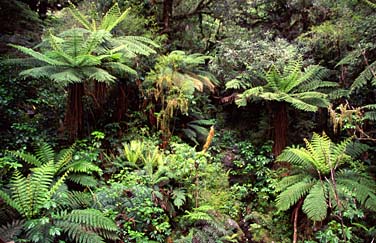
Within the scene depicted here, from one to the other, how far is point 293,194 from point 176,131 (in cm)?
246

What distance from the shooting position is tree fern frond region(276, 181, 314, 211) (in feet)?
14.6

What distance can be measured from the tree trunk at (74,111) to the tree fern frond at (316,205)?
351 cm

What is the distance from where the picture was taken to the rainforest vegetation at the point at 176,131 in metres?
3.91

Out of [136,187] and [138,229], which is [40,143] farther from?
[138,229]

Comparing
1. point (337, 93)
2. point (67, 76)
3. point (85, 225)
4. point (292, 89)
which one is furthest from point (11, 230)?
point (337, 93)

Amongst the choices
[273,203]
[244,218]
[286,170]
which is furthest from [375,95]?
[244,218]

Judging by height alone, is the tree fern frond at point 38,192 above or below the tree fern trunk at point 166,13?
below

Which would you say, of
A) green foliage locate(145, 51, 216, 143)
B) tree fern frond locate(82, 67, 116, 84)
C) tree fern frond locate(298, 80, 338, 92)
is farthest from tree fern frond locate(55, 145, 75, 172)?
tree fern frond locate(298, 80, 338, 92)

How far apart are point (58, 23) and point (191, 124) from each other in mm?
3459

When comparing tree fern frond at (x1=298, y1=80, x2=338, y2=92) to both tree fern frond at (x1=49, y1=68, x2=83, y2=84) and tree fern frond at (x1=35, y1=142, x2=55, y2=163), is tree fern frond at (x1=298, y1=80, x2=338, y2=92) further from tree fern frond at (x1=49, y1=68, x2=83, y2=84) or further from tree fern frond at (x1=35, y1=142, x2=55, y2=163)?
tree fern frond at (x1=35, y1=142, x2=55, y2=163)

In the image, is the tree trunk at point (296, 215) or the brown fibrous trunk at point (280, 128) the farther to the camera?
the brown fibrous trunk at point (280, 128)

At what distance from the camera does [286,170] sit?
213 inches

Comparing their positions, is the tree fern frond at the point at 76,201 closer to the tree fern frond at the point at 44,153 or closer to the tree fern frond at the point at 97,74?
the tree fern frond at the point at 44,153

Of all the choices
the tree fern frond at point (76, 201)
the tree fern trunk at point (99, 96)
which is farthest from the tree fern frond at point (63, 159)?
the tree fern trunk at point (99, 96)
